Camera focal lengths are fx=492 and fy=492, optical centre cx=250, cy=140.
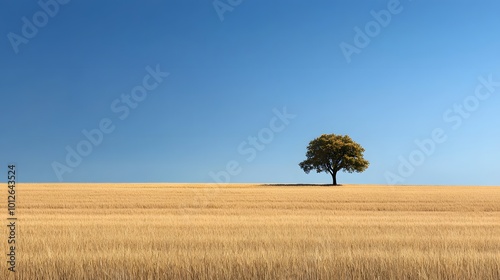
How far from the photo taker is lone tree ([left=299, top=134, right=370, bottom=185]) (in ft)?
278

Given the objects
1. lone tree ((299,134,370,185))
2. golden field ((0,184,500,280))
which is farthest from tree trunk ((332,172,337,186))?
golden field ((0,184,500,280))

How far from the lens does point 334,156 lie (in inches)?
3378

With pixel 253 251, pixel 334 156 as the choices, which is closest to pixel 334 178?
pixel 334 156

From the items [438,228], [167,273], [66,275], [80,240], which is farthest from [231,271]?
[438,228]

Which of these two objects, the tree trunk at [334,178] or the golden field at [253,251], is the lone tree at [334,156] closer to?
the tree trunk at [334,178]

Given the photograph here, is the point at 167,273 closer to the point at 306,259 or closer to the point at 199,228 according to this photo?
the point at 306,259

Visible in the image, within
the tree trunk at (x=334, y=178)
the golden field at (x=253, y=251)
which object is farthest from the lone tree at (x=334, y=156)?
the golden field at (x=253, y=251)

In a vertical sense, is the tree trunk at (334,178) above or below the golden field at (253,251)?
above

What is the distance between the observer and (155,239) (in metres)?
14.6

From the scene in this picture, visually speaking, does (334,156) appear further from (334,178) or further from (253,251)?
(253,251)

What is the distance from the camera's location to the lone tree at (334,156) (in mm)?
84625

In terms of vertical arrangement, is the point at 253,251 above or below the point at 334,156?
below

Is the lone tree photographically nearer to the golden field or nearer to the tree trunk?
the tree trunk

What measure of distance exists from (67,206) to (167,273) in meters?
30.4
